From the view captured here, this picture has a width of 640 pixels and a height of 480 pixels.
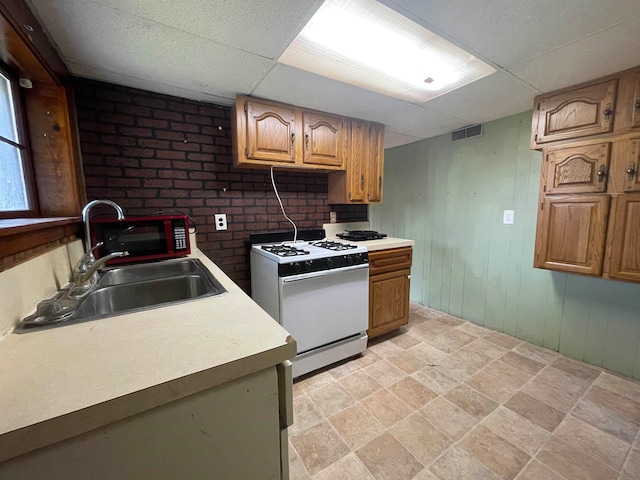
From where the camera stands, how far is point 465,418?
5.09 feet

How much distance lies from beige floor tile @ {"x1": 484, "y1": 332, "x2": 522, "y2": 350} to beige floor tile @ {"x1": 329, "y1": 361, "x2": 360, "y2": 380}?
1352 mm

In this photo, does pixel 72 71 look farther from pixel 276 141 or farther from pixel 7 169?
pixel 276 141

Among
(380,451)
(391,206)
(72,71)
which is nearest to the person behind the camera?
(380,451)

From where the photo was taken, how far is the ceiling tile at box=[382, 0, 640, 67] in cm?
109

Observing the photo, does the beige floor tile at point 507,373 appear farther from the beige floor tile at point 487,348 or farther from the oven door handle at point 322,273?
the oven door handle at point 322,273

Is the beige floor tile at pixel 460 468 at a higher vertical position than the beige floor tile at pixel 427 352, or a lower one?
lower

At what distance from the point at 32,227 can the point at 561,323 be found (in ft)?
10.9

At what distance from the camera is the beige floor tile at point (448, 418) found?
4.82ft

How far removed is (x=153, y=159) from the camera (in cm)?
189

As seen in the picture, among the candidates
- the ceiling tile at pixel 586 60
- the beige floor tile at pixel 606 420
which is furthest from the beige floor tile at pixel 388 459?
the ceiling tile at pixel 586 60

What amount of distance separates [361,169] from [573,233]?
167 cm

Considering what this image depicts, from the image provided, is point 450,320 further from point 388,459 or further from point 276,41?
point 276,41

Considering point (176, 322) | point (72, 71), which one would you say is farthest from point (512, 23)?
point (72, 71)

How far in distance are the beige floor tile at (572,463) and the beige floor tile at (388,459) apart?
2.13 feet
